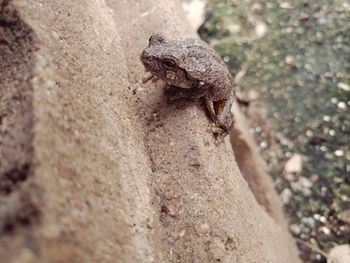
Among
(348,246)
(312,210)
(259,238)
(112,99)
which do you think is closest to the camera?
(112,99)

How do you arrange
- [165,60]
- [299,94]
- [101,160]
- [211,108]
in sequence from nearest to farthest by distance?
[101,160]
[165,60]
[211,108]
[299,94]

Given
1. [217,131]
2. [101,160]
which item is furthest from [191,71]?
[101,160]

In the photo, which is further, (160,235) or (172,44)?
(172,44)

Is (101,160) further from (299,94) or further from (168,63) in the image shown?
(299,94)

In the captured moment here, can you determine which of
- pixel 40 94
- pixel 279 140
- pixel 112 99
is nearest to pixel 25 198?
pixel 40 94

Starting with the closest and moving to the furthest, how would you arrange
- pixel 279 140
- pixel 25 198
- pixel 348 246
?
1. pixel 25 198
2. pixel 348 246
3. pixel 279 140

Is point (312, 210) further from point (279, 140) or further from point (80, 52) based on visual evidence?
point (80, 52)

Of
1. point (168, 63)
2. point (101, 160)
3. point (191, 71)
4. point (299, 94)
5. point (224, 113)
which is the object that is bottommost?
point (299, 94)
